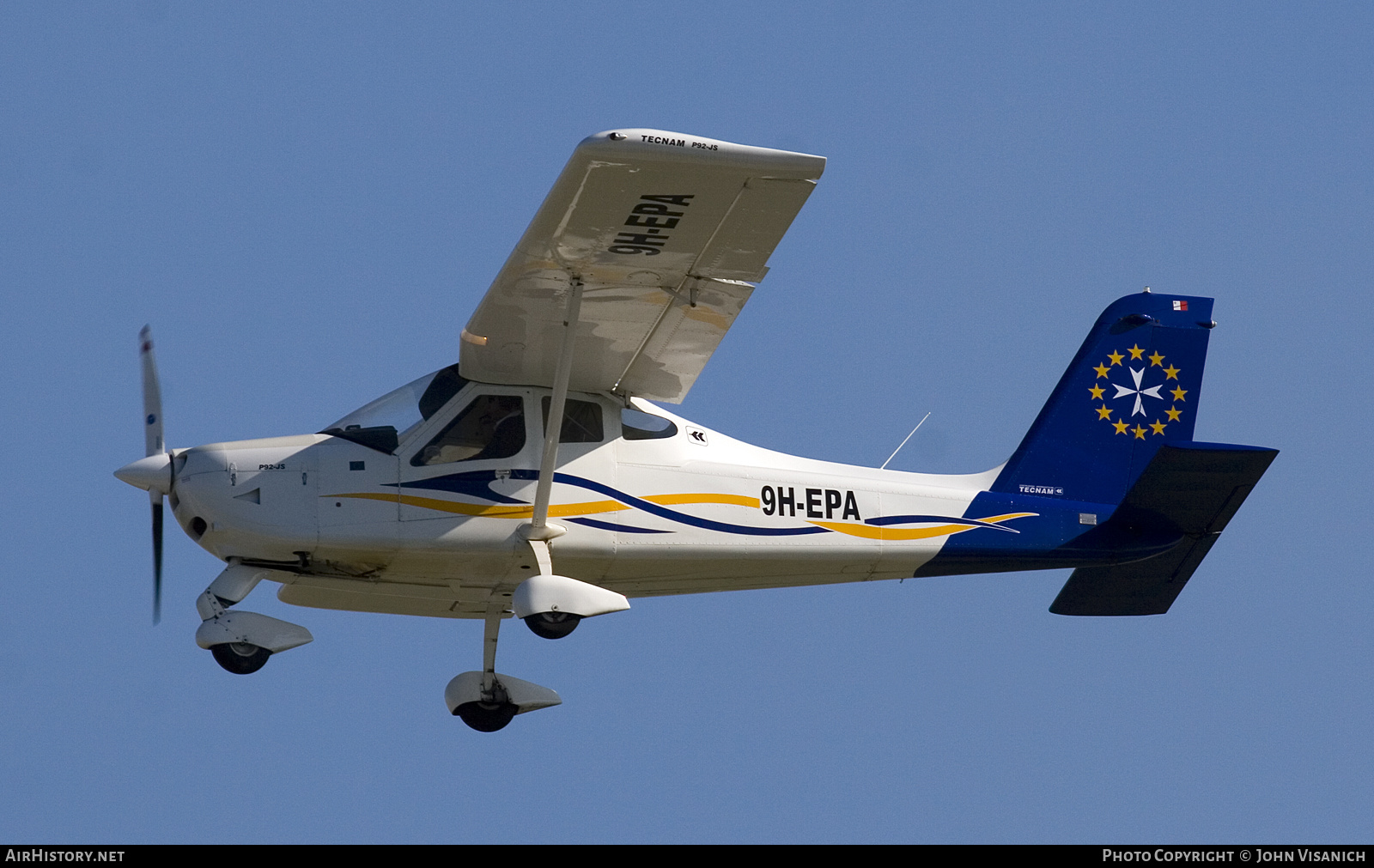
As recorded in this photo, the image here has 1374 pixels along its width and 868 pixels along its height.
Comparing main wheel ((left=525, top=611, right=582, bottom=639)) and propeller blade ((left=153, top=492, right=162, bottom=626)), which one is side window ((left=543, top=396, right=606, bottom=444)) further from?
propeller blade ((left=153, top=492, right=162, bottom=626))

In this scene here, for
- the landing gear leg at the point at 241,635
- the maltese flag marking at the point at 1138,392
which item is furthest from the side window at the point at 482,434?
the maltese flag marking at the point at 1138,392

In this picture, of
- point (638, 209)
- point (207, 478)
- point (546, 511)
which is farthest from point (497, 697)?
point (638, 209)

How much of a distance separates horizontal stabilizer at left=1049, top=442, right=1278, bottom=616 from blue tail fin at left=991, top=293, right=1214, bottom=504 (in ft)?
1.73

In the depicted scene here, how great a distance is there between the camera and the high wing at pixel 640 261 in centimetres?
1129

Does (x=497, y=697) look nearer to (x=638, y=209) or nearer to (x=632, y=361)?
(x=632, y=361)

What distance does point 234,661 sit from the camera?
12.6 meters

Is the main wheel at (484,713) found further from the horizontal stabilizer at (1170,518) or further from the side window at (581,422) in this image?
the horizontal stabilizer at (1170,518)

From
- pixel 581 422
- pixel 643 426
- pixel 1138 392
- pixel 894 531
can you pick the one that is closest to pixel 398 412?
pixel 581 422

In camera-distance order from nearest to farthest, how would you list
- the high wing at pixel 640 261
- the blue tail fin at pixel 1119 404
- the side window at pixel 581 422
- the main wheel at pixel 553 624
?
the high wing at pixel 640 261, the main wheel at pixel 553 624, the side window at pixel 581 422, the blue tail fin at pixel 1119 404

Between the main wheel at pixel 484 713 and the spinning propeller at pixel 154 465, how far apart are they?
2.50 meters

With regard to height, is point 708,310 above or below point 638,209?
below

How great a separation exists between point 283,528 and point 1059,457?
619cm

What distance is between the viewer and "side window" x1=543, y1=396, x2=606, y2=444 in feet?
44.9
